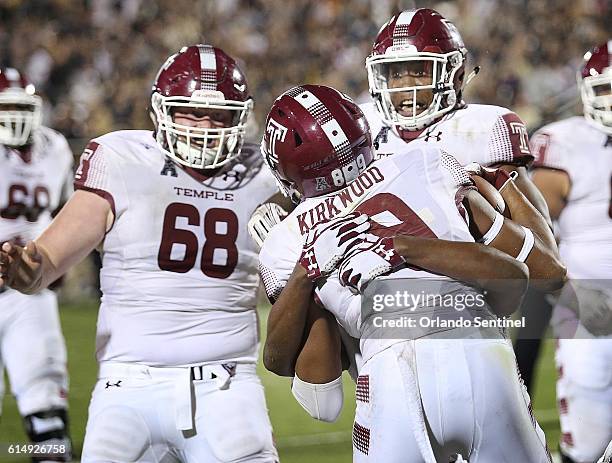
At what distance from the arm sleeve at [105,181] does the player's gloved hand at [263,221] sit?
1.29 feet

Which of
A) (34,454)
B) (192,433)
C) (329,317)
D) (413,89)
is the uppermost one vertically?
(413,89)

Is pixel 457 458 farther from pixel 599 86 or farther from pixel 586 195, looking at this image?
pixel 599 86

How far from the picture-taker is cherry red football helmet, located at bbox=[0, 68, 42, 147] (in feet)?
15.6

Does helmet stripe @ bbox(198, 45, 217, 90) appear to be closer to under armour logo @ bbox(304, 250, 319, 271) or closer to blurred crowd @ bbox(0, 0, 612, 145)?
under armour logo @ bbox(304, 250, 319, 271)

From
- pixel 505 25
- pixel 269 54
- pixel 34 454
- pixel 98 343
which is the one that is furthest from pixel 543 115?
pixel 98 343

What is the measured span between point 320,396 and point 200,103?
1019 millimetres

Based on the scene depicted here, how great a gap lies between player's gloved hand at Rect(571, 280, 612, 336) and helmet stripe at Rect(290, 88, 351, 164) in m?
1.81

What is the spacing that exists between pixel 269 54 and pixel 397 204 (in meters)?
9.14

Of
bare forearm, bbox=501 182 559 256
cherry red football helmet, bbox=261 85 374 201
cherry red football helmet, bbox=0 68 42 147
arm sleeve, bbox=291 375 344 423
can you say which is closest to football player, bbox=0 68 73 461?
cherry red football helmet, bbox=0 68 42 147

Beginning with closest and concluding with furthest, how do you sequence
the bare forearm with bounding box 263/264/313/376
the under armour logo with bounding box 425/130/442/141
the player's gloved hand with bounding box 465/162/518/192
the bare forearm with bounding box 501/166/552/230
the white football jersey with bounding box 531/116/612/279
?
1. the bare forearm with bounding box 263/264/313/376
2. the player's gloved hand with bounding box 465/162/518/192
3. the bare forearm with bounding box 501/166/552/230
4. the under armour logo with bounding box 425/130/442/141
5. the white football jersey with bounding box 531/116/612/279

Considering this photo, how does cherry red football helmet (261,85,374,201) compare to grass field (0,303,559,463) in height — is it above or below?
above

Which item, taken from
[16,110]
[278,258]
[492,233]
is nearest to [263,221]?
[278,258]

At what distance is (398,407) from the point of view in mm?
2236

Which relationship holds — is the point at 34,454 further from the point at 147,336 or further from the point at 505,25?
the point at 505,25
